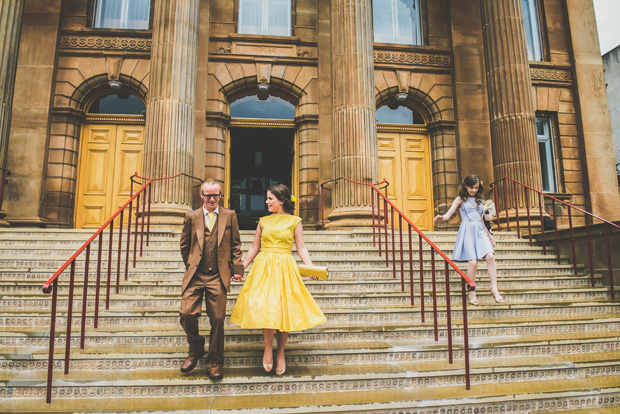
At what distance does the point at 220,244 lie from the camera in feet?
12.2

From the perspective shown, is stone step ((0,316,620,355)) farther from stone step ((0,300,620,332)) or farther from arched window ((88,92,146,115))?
arched window ((88,92,146,115))

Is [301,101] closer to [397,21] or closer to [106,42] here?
[397,21]

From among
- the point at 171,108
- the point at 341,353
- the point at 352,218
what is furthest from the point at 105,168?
the point at 341,353

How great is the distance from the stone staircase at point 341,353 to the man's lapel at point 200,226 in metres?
1.16

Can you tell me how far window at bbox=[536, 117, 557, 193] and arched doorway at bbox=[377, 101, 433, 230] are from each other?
3397 millimetres

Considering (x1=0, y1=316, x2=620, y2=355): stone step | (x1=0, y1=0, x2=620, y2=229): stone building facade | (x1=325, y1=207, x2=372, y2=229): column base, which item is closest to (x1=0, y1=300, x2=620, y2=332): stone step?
(x1=0, y1=316, x2=620, y2=355): stone step

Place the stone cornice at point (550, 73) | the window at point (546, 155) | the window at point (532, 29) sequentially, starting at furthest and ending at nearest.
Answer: the window at point (532, 29), the stone cornice at point (550, 73), the window at point (546, 155)

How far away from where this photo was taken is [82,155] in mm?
10805

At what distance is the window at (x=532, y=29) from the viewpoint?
12688mm

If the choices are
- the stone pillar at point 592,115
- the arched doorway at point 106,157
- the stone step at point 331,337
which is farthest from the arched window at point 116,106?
the stone pillar at point 592,115

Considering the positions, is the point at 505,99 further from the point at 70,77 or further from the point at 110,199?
the point at 70,77

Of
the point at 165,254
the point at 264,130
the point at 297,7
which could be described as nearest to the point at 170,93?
the point at 264,130

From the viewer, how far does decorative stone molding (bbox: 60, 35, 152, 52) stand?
35.9 feet

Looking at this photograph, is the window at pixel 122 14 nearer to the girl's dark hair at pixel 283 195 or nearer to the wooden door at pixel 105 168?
the wooden door at pixel 105 168
